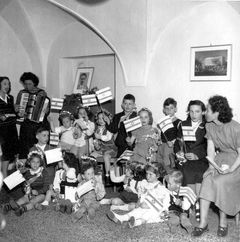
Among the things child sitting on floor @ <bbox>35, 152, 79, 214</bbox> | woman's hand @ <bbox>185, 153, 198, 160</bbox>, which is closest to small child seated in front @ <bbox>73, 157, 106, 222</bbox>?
child sitting on floor @ <bbox>35, 152, 79, 214</bbox>

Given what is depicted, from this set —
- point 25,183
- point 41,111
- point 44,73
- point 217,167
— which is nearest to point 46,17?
point 44,73

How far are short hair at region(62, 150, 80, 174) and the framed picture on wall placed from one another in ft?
6.71

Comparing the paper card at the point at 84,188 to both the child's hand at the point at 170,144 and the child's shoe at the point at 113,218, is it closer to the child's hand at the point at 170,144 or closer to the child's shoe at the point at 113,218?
the child's shoe at the point at 113,218

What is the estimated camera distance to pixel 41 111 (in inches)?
222

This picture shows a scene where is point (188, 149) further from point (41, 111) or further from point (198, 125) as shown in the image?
point (41, 111)

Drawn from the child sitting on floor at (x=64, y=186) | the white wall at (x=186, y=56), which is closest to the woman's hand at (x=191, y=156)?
the white wall at (x=186, y=56)

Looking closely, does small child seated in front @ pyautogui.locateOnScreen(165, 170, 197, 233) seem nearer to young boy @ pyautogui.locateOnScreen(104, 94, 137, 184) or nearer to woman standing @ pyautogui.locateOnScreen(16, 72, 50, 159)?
young boy @ pyautogui.locateOnScreen(104, 94, 137, 184)

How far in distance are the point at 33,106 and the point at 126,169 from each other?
1822mm

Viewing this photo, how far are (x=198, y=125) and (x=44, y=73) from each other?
3.68 metres

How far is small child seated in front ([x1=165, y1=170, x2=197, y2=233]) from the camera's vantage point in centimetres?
396

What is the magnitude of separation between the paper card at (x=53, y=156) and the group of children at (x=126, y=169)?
0.55 feet

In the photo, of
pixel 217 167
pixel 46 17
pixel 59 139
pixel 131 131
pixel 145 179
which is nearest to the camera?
pixel 217 167

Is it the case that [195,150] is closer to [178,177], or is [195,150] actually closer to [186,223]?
[178,177]

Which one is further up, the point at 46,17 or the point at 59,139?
the point at 46,17
